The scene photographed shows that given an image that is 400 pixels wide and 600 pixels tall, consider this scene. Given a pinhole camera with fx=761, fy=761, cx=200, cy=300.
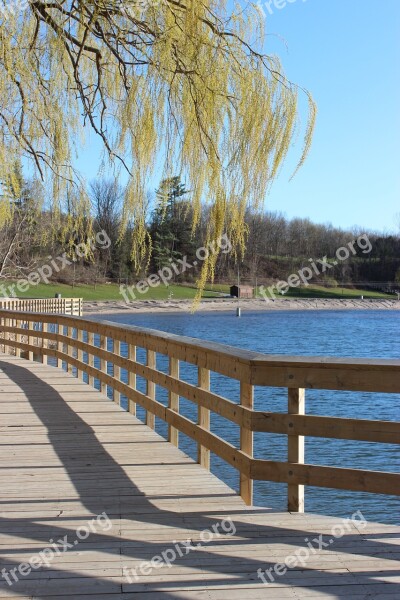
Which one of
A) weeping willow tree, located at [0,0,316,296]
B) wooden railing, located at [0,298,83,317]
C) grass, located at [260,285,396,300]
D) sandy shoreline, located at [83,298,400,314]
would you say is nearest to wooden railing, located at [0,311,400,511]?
weeping willow tree, located at [0,0,316,296]

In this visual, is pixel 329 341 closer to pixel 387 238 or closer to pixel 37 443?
pixel 37 443

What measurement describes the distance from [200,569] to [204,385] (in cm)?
217

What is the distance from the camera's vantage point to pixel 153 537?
13.0 ft

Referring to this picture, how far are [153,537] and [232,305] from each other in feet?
236

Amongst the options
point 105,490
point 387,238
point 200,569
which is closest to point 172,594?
point 200,569

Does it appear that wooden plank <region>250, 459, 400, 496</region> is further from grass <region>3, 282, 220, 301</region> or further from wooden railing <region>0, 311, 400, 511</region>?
grass <region>3, 282, 220, 301</region>

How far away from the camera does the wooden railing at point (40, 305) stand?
25531 mm

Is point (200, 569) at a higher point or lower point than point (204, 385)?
lower

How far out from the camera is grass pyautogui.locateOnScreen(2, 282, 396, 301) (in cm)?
6506

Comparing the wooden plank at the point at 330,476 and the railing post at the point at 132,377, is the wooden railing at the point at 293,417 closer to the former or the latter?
the wooden plank at the point at 330,476

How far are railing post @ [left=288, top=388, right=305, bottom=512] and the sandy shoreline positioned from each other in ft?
175

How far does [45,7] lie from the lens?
571 centimetres

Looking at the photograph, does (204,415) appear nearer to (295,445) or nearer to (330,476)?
(295,445)

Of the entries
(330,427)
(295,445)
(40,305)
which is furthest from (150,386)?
(40,305)
